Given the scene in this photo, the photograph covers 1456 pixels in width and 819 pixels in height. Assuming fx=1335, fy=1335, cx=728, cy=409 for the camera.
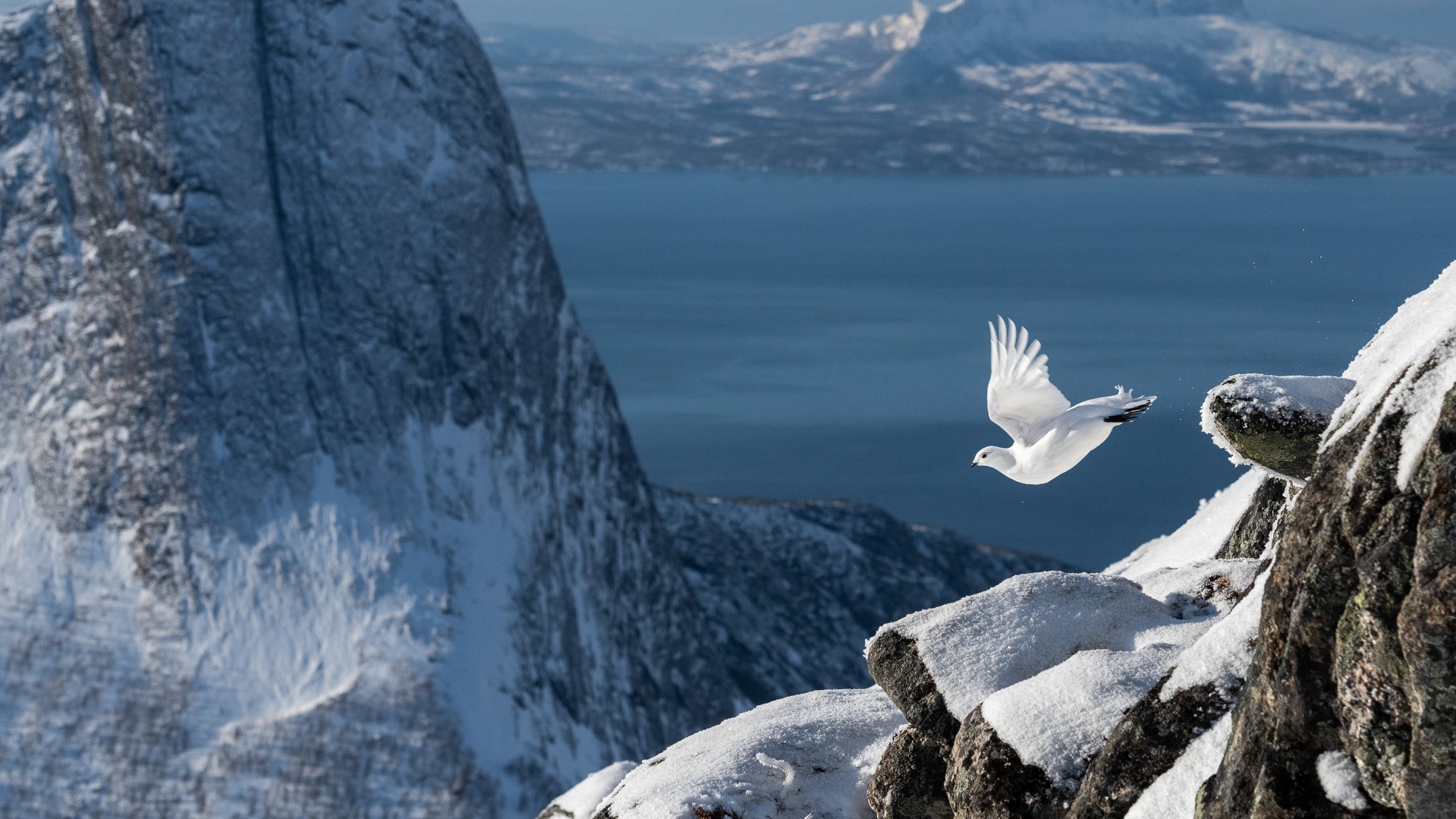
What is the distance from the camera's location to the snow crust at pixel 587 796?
616 inches

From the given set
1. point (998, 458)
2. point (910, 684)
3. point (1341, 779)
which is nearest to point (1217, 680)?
point (1341, 779)

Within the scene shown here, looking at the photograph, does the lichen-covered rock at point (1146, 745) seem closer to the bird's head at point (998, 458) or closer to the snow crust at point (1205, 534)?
the bird's head at point (998, 458)

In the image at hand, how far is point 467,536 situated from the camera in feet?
192

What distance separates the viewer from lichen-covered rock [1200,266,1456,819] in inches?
276

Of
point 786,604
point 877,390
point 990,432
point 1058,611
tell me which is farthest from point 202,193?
point 877,390

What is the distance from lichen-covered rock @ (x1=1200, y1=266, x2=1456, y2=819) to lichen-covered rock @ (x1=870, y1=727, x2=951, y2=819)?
3.26 metres

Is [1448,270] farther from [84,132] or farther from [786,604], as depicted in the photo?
[786,604]

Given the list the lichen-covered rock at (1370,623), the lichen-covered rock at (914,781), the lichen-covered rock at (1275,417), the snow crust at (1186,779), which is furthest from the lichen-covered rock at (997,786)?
the lichen-covered rock at (1275,417)

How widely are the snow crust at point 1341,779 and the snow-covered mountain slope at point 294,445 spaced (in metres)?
47.1

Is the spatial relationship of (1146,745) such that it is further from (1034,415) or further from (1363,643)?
(1034,415)

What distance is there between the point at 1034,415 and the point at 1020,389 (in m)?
0.32

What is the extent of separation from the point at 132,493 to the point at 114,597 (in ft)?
14.9

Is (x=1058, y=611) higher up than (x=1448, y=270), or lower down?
lower down

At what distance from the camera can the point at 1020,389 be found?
13.9 metres
